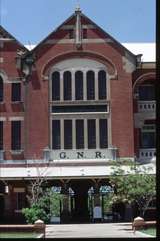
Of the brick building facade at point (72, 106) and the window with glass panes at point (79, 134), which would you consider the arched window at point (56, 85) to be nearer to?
the brick building facade at point (72, 106)

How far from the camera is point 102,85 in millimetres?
35938

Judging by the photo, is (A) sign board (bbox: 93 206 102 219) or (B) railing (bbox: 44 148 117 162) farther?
(B) railing (bbox: 44 148 117 162)

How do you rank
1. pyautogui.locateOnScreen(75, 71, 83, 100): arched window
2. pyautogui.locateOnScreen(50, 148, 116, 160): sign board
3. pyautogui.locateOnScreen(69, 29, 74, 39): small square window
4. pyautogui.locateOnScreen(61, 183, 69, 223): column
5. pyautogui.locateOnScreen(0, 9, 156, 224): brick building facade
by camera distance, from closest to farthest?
pyautogui.locateOnScreen(61, 183, 69, 223): column
pyautogui.locateOnScreen(0, 9, 156, 224): brick building facade
pyautogui.locateOnScreen(50, 148, 116, 160): sign board
pyautogui.locateOnScreen(75, 71, 83, 100): arched window
pyautogui.locateOnScreen(69, 29, 74, 39): small square window

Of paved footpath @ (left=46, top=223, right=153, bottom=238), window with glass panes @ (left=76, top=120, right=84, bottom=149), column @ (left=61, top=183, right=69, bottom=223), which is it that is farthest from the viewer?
window with glass panes @ (left=76, top=120, right=84, bottom=149)

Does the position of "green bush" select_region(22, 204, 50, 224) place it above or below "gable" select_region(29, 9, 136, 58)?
below

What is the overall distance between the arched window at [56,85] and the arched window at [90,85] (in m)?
1.99

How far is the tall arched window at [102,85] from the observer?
117ft

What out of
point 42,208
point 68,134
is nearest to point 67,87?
point 68,134

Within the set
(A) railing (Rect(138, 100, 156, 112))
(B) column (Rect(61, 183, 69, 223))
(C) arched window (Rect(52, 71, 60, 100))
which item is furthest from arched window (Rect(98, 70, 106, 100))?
(B) column (Rect(61, 183, 69, 223))

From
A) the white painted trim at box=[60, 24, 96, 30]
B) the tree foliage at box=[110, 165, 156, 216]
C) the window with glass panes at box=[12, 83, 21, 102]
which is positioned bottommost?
the tree foliage at box=[110, 165, 156, 216]

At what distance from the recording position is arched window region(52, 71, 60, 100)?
3578 centimetres

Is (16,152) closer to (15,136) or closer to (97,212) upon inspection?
(15,136)

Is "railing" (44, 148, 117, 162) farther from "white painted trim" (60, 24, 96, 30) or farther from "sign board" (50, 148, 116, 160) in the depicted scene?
"white painted trim" (60, 24, 96, 30)

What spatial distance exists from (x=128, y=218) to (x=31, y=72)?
11535 millimetres
